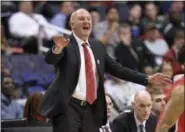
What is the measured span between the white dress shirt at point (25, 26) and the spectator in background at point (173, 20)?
2559 millimetres

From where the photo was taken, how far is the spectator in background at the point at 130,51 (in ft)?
40.3

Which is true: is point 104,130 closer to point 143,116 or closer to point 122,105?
point 143,116

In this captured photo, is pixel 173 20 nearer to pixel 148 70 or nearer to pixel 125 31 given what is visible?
pixel 125 31

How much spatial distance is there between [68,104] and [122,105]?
3867 mm

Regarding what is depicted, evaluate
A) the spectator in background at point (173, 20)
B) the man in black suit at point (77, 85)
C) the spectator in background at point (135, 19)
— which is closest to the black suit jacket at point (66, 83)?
the man in black suit at point (77, 85)

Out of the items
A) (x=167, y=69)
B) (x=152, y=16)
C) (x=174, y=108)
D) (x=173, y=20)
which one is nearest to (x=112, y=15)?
(x=152, y=16)

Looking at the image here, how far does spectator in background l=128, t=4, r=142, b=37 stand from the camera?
13766 millimetres

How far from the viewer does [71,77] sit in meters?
6.64

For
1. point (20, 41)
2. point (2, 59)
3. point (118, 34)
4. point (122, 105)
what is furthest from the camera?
point (118, 34)

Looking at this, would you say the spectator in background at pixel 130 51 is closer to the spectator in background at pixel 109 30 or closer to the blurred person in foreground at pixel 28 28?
the spectator in background at pixel 109 30

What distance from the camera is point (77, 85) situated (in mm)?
6688

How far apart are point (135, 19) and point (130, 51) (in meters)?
1.68

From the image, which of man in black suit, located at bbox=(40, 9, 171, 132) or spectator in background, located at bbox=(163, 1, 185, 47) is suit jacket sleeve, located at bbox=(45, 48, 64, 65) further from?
spectator in background, located at bbox=(163, 1, 185, 47)

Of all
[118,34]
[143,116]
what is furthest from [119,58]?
[143,116]
